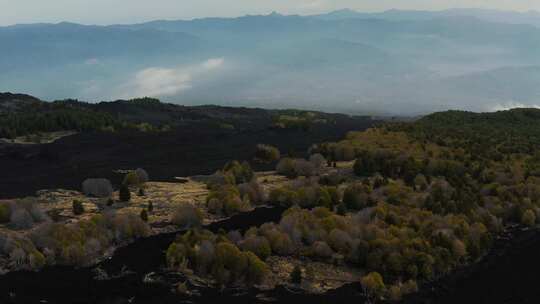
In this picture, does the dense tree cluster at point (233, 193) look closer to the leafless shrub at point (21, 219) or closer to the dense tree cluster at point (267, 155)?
the leafless shrub at point (21, 219)

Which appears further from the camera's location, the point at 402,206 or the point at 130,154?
the point at 130,154

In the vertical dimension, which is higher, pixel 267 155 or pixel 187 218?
pixel 267 155

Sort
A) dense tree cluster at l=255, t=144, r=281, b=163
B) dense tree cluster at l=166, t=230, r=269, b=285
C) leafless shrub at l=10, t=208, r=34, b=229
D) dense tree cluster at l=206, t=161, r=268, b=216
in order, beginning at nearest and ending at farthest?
dense tree cluster at l=166, t=230, r=269, b=285
leafless shrub at l=10, t=208, r=34, b=229
dense tree cluster at l=206, t=161, r=268, b=216
dense tree cluster at l=255, t=144, r=281, b=163

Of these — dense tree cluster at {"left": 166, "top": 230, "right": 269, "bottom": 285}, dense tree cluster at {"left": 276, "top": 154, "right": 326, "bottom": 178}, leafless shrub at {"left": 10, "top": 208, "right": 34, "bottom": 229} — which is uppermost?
dense tree cluster at {"left": 276, "top": 154, "right": 326, "bottom": 178}

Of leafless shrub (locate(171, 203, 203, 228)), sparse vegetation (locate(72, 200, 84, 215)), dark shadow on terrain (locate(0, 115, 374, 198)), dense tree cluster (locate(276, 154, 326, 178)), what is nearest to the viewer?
leafless shrub (locate(171, 203, 203, 228))

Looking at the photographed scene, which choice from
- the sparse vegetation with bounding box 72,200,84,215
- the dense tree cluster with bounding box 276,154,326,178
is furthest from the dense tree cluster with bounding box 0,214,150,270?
the dense tree cluster with bounding box 276,154,326,178

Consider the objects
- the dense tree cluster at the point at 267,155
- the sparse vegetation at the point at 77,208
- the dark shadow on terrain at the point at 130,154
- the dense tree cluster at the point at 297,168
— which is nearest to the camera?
the sparse vegetation at the point at 77,208

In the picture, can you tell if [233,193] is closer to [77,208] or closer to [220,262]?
[77,208]

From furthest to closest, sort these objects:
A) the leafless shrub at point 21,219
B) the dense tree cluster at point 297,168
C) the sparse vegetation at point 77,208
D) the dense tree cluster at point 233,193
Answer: the dense tree cluster at point 297,168 → the dense tree cluster at point 233,193 → the sparse vegetation at point 77,208 → the leafless shrub at point 21,219

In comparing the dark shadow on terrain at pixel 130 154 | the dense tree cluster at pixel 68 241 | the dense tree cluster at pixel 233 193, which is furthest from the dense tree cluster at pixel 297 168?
the dense tree cluster at pixel 68 241

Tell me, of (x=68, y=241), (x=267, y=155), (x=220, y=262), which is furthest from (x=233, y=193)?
(x=267, y=155)

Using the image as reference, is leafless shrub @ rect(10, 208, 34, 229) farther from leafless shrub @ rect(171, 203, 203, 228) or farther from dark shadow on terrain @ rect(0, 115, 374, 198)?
dark shadow on terrain @ rect(0, 115, 374, 198)
